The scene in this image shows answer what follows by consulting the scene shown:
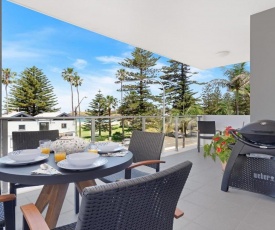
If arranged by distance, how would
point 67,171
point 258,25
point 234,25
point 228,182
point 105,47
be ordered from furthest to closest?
point 105,47 → point 234,25 → point 258,25 → point 228,182 → point 67,171

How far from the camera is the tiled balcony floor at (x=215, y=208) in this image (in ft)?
6.31

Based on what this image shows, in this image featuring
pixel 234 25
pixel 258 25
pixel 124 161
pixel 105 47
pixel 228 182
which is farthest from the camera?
pixel 105 47

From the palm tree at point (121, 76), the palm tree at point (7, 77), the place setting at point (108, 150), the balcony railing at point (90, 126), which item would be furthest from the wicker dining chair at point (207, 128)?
the palm tree at point (7, 77)

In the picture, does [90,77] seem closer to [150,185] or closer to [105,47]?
[105,47]

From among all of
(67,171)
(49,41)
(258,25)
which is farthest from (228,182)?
(49,41)

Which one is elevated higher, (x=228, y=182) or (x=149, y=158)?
(x=149, y=158)

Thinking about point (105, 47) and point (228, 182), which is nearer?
point (228, 182)

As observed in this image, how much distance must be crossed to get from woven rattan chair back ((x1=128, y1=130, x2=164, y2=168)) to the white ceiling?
6.26ft

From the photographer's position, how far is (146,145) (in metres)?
2.25

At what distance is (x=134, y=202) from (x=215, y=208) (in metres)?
1.88

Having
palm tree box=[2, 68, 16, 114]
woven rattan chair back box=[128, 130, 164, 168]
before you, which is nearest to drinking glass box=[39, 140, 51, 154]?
woven rattan chair back box=[128, 130, 164, 168]

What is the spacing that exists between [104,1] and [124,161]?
7.87ft

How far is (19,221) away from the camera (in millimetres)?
1984

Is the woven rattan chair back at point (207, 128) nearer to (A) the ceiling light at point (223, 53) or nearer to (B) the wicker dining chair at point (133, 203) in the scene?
(A) the ceiling light at point (223, 53)
